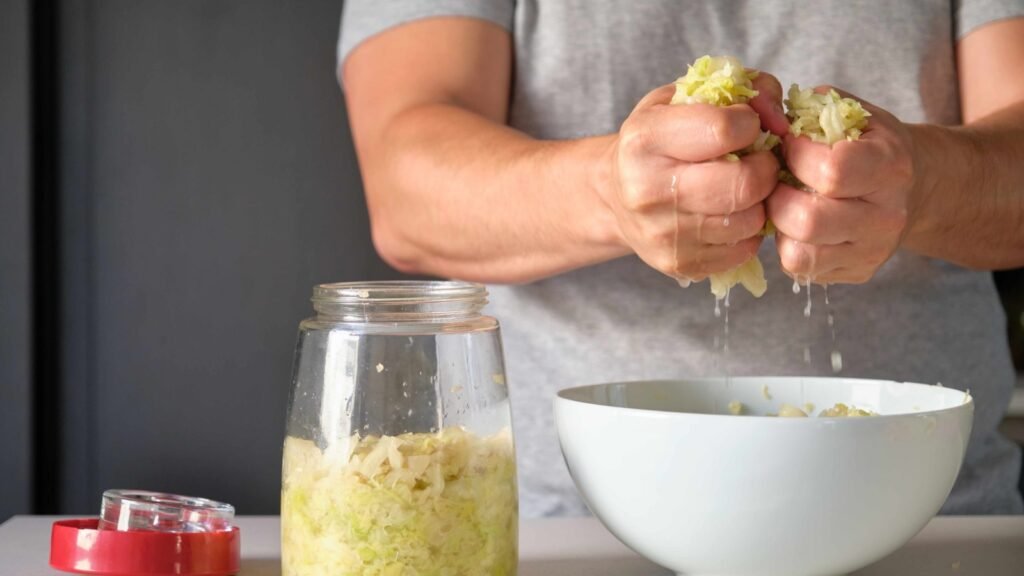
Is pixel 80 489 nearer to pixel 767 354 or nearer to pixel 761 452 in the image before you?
pixel 767 354

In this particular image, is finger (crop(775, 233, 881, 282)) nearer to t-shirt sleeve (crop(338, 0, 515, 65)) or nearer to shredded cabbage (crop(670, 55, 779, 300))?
shredded cabbage (crop(670, 55, 779, 300))

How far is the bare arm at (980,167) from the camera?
83 centimetres

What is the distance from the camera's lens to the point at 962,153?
2.83ft

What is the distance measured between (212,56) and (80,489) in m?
0.72

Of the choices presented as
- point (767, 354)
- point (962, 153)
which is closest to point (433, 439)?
point (962, 153)

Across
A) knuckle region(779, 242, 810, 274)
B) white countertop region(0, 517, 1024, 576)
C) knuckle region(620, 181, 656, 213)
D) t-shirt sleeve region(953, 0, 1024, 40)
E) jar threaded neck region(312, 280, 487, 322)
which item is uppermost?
t-shirt sleeve region(953, 0, 1024, 40)

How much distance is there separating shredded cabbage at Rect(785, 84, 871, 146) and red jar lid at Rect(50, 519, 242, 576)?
1.46ft

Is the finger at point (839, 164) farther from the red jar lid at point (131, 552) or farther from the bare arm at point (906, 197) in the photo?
the red jar lid at point (131, 552)

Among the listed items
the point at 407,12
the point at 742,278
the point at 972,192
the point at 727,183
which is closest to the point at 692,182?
the point at 727,183

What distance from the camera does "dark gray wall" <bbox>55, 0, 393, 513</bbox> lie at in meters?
1.79

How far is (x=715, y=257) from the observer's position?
735 mm

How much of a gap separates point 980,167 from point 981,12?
1.12 ft

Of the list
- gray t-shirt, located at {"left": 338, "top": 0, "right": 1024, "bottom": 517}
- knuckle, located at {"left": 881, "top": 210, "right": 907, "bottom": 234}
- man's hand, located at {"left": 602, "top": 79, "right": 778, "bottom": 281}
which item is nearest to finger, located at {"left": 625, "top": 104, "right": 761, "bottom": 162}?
man's hand, located at {"left": 602, "top": 79, "right": 778, "bottom": 281}

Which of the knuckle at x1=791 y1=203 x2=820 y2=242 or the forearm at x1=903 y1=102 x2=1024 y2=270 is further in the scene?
the forearm at x1=903 y1=102 x2=1024 y2=270
